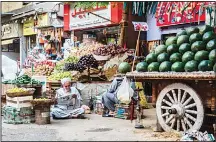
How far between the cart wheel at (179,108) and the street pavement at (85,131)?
0.31 meters

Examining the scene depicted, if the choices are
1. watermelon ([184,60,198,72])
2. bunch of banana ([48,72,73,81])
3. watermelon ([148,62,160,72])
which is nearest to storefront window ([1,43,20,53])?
bunch of banana ([48,72,73,81])

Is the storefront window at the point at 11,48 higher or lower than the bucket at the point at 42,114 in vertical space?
higher

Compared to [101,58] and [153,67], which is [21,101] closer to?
[153,67]

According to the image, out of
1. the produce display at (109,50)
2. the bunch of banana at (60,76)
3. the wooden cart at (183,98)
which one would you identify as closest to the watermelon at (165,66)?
the wooden cart at (183,98)

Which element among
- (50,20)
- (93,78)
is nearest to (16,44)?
(50,20)

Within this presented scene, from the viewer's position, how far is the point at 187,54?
6.33 meters

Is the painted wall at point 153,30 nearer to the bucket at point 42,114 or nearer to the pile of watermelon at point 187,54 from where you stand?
the pile of watermelon at point 187,54

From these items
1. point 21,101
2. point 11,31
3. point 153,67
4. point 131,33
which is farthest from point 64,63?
point 11,31

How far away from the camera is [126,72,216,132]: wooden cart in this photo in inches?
237

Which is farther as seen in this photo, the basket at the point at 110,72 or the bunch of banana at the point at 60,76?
the bunch of banana at the point at 60,76

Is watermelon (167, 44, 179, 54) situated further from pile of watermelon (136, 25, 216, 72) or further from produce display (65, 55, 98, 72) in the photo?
produce display (65, 55, 98, 72)

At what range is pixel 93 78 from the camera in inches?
467

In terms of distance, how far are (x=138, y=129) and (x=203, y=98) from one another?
1.58m

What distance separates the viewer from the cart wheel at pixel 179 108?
6.14 metres
